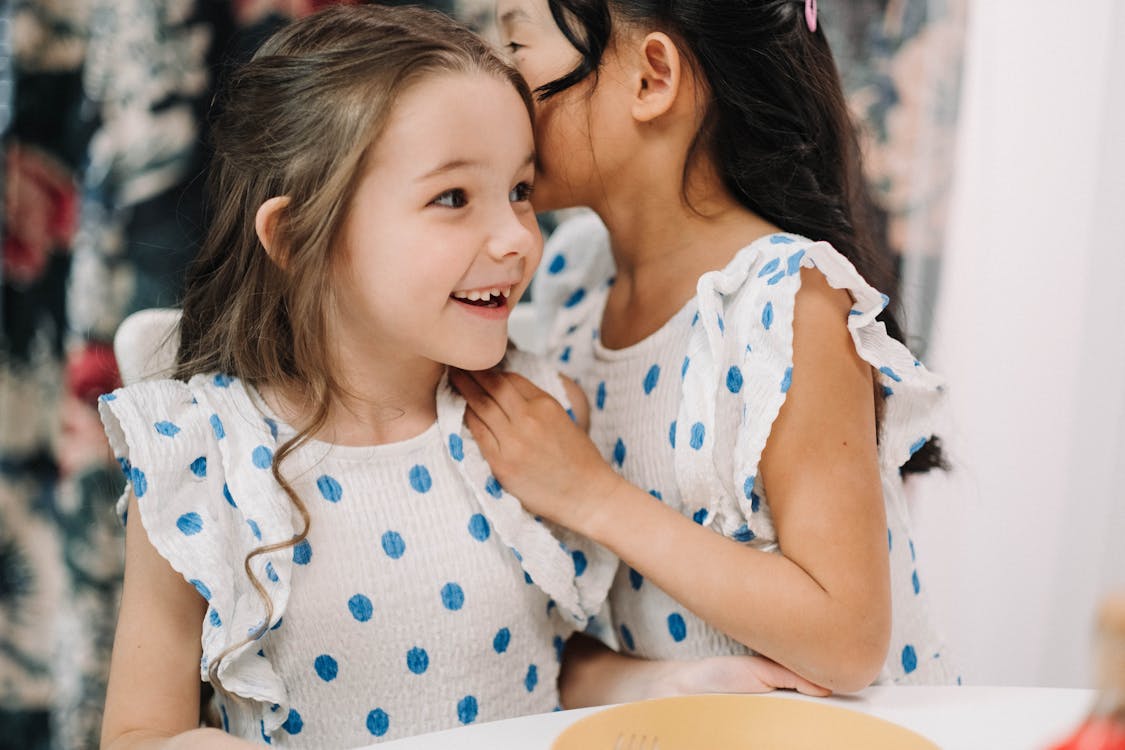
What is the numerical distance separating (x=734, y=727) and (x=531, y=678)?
34 centimetres

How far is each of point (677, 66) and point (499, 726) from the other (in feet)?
2.04

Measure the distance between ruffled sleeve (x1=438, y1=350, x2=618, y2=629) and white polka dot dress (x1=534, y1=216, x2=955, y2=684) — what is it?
2.8 inches

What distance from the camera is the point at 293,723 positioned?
35.6 inches

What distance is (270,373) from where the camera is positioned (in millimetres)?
948

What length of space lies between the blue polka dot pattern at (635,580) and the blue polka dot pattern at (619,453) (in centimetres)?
10

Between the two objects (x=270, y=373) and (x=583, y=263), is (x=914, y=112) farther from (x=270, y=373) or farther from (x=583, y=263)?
(x=270, y=373)

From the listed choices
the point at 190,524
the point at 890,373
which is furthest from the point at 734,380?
the point at 190,524

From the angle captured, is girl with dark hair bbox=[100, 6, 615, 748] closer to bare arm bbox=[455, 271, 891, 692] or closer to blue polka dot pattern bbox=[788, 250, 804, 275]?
bare arm bbox=[455, 271, 891, 692]

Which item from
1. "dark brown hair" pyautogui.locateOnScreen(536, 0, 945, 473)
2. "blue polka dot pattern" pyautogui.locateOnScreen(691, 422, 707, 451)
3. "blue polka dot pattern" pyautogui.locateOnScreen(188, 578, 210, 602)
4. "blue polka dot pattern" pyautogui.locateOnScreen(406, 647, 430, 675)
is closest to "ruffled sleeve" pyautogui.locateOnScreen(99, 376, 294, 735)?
"blue polka dot pattern" pyautogui.locateOnScreen(188, 578, 210, 602)

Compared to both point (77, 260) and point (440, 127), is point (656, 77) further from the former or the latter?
point (77, 260)

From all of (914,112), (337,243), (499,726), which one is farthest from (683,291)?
(914,112)

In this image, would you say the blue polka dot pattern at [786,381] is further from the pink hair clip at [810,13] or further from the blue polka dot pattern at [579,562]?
the pink hair clip at [810,13]

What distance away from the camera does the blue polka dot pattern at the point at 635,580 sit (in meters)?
1.05

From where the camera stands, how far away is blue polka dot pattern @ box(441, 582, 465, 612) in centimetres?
92
